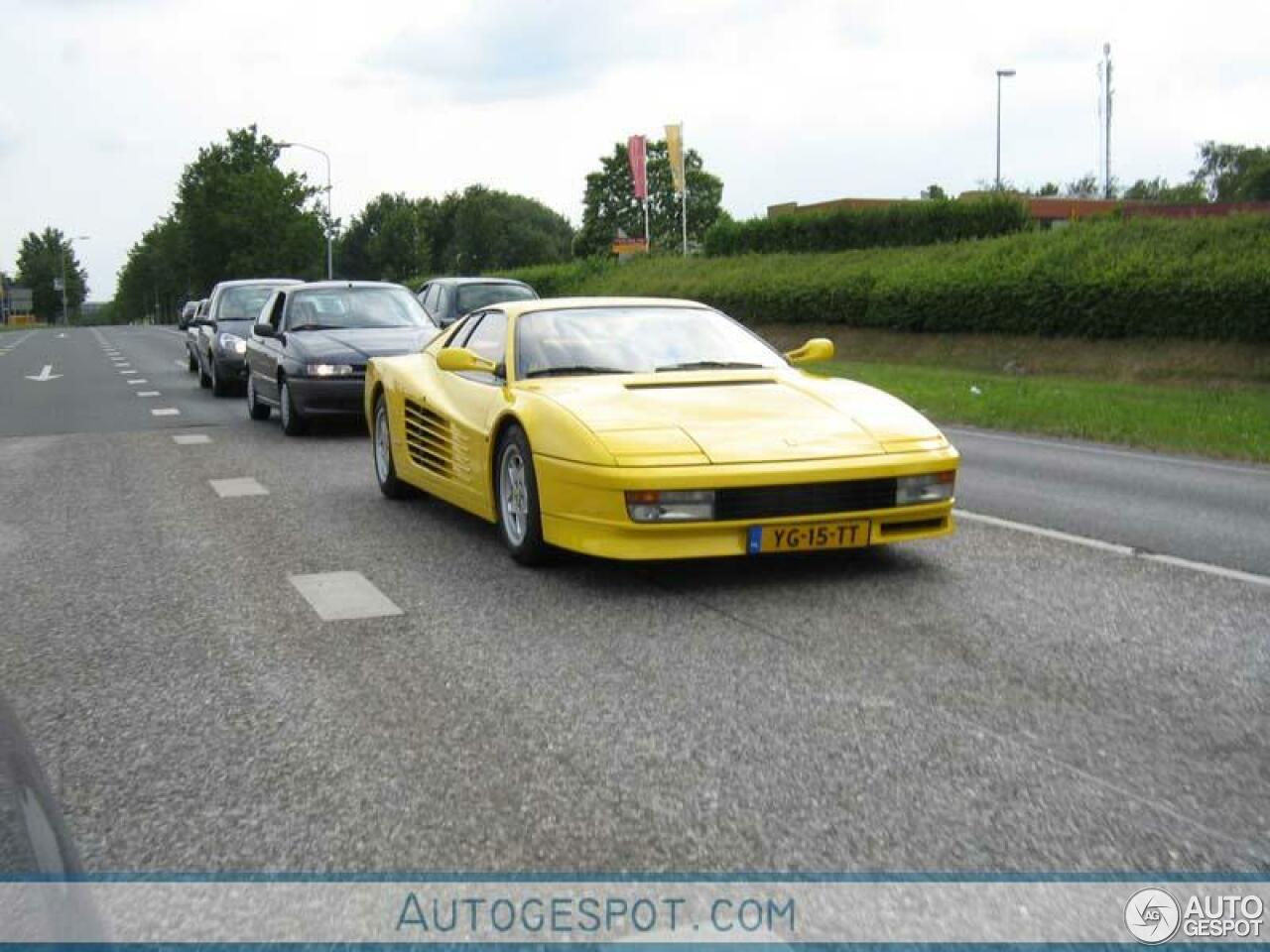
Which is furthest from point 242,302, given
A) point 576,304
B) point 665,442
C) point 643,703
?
point 643,703

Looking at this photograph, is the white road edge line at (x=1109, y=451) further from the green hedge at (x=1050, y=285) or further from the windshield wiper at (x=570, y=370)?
the green hedge at (x=1050, y=285)

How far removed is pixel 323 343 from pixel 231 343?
623 cm

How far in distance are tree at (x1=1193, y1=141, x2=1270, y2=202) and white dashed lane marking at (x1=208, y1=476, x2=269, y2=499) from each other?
82.3 metres

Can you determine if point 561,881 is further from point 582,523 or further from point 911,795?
point 582,523

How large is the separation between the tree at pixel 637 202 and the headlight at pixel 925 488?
315ft

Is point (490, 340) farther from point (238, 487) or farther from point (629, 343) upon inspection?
point (238, 487)

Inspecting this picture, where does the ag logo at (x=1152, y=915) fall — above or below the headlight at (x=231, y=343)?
below

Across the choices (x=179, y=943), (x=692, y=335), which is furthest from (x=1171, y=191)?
(x=179, y=943)

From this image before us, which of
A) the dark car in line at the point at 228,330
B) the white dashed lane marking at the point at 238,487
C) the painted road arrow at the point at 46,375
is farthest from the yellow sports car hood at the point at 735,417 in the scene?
the painted road arrow at the point at 46,375

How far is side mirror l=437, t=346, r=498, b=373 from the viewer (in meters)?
7.67

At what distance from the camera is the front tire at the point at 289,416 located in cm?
1405

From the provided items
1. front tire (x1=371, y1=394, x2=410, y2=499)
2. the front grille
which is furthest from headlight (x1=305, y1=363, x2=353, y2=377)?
the front grille

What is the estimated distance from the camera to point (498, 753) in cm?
410

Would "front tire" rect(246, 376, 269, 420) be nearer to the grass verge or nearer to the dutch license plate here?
the grass verge
